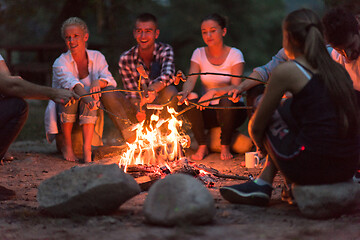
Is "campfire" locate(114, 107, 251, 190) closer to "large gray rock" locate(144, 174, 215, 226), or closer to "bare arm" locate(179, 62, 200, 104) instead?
"bare arm" locate(179, 62, 200, 104)

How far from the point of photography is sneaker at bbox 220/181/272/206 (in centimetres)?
327

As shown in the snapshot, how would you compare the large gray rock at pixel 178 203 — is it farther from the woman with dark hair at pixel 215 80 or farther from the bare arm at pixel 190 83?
the woman with dark hair at pixel 215 80

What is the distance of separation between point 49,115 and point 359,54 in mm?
3686

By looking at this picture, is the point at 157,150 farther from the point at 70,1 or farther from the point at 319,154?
the point at 70,1

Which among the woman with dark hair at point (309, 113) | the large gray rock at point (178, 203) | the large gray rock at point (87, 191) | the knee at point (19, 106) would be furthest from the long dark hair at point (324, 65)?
the knee at point (19, 106)

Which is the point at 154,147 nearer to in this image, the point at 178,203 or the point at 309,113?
the point at 178,203

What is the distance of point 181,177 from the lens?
292cm

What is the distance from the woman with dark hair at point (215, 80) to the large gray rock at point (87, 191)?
2.71 meters

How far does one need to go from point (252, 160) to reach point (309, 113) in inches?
88.5

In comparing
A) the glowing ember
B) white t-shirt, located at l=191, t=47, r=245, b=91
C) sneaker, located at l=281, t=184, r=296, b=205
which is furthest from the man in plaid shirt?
sneaker, located at l=281, t=184, r=296, b=205

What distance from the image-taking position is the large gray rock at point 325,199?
296 centimetres

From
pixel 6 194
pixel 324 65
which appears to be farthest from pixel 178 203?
pixel 6 194

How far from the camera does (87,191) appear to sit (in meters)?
2.98

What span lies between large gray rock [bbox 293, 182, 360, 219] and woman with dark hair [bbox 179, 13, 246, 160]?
2.71 metres
